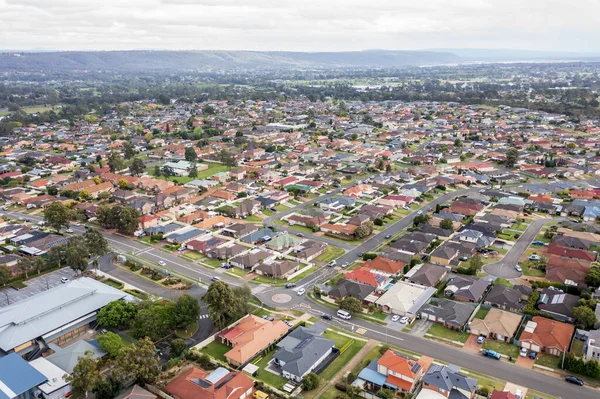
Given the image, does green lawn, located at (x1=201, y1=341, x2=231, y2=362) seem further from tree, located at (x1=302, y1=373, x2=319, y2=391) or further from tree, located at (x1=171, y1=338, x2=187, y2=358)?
tree, located at (x1=302, y1=373, x2=319, y2=391)

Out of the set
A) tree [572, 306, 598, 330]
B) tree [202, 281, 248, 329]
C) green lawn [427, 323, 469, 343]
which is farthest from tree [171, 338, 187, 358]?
tree [572, 306, 598, 330]

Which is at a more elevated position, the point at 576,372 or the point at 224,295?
the point at 224,295

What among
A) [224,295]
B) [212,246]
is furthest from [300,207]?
[224,295]

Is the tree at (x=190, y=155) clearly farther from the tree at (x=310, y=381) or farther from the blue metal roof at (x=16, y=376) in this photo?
the tree at (x=310, y=381)

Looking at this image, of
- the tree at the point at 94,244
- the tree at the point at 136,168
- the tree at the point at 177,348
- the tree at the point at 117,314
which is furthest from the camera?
the tree at the point at 136,168

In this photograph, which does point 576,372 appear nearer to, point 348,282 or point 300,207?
point 348,282

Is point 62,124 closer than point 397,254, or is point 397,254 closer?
point 397,254

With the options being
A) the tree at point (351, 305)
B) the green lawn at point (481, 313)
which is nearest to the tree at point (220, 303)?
the tree at point (351, 305)
